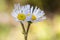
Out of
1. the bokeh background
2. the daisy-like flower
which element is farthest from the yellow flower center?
the bokeh background

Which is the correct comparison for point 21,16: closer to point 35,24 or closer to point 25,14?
point 25,14

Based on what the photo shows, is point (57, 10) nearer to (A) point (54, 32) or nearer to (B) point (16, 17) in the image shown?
(A) point (54, 32)

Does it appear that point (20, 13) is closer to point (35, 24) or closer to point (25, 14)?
point (25, 14)

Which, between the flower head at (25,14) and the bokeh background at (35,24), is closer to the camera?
the flower head at (25,14)

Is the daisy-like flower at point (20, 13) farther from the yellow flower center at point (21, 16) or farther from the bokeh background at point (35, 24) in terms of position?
the bokeh background at point (35, 24)

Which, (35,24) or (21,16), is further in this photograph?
(35,24)

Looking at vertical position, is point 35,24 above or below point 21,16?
below

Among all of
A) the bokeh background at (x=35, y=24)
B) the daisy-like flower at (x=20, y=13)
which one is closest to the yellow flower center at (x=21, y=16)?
the daisy-like flower at (x=20, y=13)

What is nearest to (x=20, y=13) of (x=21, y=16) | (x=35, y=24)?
(x=21, y=16)

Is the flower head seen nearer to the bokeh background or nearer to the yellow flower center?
the yellow flower center

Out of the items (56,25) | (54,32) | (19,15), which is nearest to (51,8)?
(56,25)
